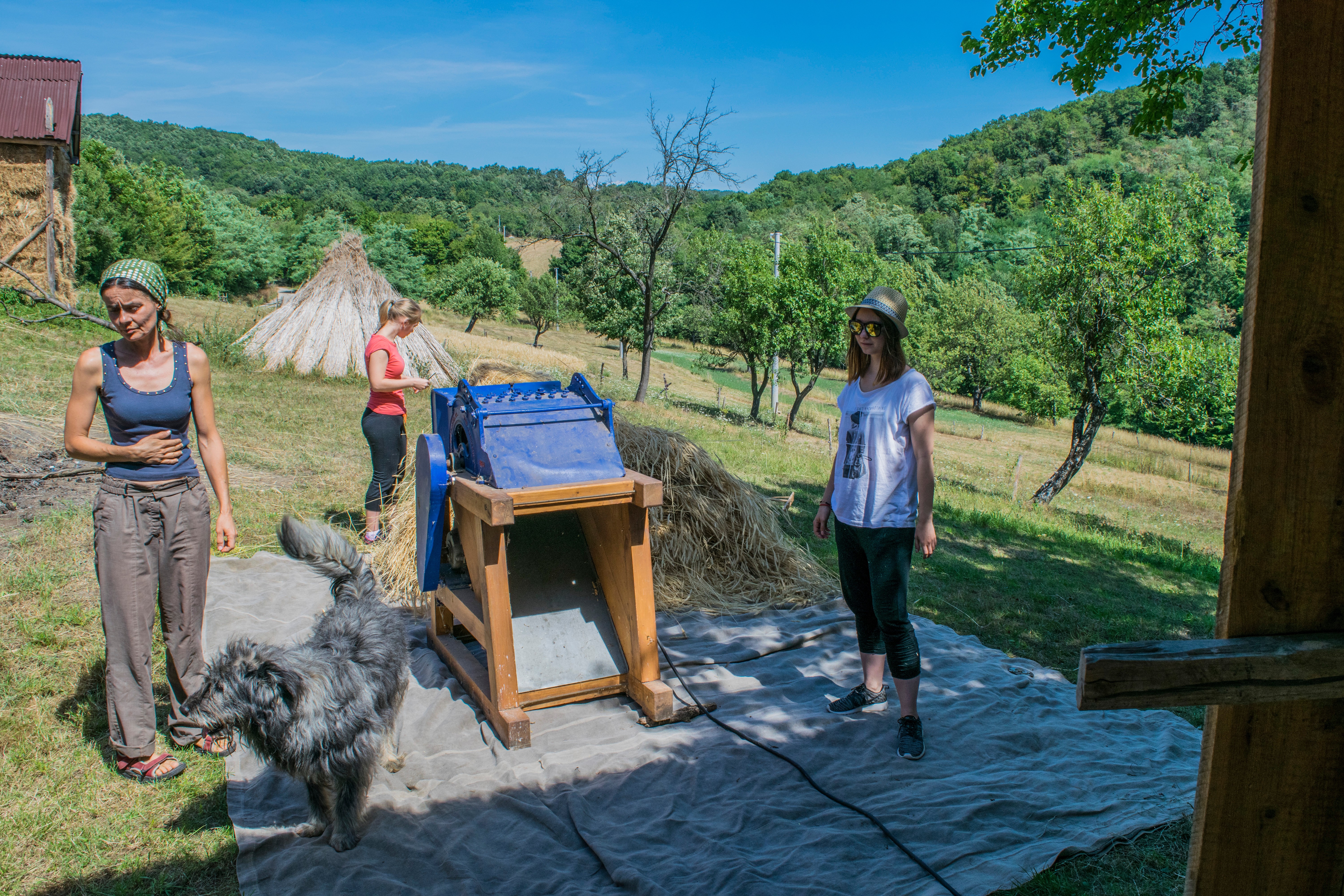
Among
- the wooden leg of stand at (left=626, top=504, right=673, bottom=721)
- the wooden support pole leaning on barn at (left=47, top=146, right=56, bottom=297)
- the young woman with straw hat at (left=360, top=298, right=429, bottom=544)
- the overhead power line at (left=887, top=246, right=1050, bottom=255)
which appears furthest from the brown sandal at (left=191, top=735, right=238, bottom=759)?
the overhead power line at (left=887, top=246, right=1050, bottom=255)

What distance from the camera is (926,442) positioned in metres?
3.29

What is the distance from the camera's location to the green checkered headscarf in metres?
2.88

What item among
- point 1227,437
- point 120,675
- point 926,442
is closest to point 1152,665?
point 926,442

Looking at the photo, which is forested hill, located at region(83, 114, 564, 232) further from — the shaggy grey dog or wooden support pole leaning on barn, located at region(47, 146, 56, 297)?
the shaggy grey dog

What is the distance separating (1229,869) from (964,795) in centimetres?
178

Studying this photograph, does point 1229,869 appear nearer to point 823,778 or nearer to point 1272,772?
point 1272,772

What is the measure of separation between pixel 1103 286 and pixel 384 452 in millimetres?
14049

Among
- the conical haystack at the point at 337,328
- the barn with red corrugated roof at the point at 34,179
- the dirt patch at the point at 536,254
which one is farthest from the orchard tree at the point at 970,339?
the barn with red corrugated roof at the point at 34,179

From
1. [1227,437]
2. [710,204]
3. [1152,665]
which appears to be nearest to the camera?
[1152,665]

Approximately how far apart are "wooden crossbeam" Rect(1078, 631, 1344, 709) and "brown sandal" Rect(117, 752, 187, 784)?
332cm

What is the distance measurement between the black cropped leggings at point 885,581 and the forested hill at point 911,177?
2743 cm

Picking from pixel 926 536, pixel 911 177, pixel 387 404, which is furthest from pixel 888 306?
pixel 911 177

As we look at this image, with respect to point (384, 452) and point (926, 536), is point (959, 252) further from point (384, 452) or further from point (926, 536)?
point (926, 536)

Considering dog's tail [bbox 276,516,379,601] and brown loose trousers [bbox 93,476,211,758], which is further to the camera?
dog's tail [bbox 276,516,379,601]
